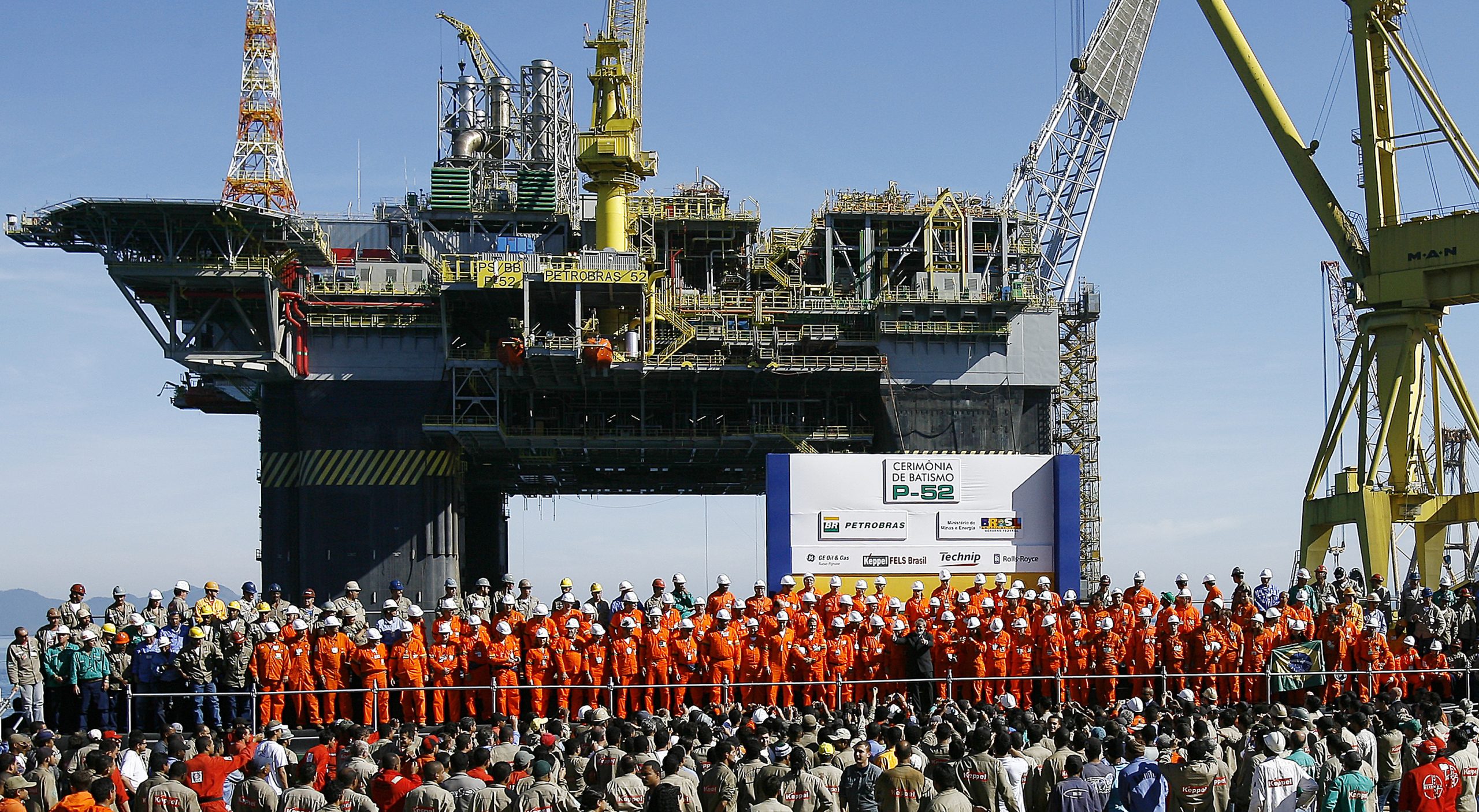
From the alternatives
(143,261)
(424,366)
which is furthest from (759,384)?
(143,261)

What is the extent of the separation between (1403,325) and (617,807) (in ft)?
110

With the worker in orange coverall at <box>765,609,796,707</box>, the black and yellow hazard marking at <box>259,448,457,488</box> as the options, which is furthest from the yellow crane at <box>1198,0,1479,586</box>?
the black and yellow hazard marking at <box>259,448,457,488</box>

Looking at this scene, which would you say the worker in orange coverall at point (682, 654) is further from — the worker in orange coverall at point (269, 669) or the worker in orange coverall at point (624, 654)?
the worker in orange coverall at point (269, 669)

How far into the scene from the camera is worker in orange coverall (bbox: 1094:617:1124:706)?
26.4m

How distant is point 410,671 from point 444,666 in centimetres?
56

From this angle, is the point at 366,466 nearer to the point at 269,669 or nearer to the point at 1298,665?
the point at 269,669

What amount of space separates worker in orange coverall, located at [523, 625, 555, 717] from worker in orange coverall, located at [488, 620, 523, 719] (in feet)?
0.69

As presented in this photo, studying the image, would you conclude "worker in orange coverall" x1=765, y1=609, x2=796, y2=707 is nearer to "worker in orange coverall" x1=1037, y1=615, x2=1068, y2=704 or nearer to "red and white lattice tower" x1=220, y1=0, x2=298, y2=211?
"worker in orange coverall" x1=1037, y1=615, x2=1068, y2=704

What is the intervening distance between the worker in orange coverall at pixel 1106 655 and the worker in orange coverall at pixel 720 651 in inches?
252

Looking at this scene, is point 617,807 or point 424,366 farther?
point 424,366

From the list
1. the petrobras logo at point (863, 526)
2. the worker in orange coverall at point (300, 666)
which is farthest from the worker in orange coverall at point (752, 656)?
the petrobras logo at point (863, 526)

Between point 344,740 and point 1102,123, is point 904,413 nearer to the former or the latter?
point 1102,123

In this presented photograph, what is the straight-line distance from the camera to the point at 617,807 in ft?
46.1

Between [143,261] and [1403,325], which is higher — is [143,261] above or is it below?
above
